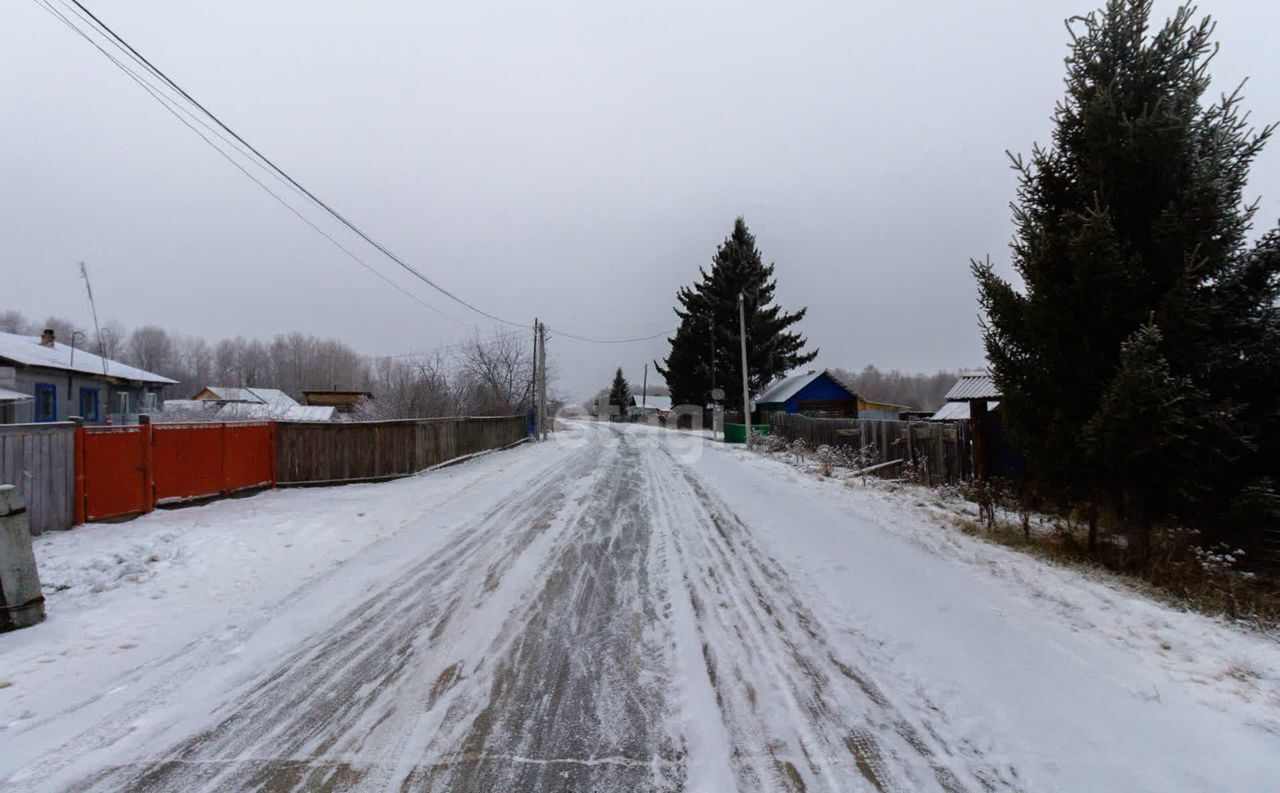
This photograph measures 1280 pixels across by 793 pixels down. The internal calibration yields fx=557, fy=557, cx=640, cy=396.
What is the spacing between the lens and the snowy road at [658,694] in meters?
2.76

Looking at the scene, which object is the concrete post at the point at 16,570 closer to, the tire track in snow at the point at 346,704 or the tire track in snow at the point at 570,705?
the tire track in snow at the point at 346,704

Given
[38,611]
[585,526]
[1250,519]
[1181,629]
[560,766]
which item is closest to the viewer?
[560,766]

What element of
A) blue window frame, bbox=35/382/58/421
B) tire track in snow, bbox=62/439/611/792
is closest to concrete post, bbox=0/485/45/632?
tire track in snow, bbox=62/439/611/792

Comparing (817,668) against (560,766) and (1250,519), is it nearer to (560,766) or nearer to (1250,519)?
(560,766)

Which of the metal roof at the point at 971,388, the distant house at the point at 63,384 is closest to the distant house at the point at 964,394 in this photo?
the metal roof at the point at 971,388

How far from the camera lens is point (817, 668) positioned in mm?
3857

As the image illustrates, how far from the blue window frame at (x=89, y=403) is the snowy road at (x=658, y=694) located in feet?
94.4

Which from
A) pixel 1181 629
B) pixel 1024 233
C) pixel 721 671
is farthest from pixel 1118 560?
pixel 721 671

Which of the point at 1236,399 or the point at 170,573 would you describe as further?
the point at 170,573

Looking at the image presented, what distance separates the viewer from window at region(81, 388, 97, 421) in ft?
82.1

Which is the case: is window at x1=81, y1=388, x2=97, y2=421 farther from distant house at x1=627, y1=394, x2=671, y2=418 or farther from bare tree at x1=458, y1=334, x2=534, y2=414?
distant house at x1=627, y1=394, x2=671, y2=418

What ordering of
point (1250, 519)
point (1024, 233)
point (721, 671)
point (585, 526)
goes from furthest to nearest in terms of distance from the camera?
point (585, 526), point (1024, 233), point (1250, 519), point (721, 671)

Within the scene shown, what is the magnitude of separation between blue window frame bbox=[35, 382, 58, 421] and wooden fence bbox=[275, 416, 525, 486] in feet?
58.9

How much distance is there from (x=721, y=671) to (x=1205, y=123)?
742cm
